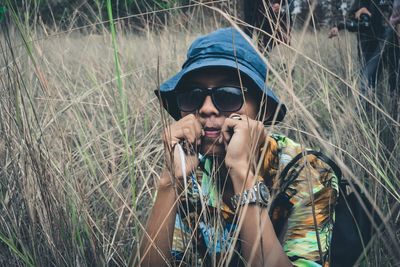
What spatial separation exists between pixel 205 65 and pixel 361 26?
5.42 feet

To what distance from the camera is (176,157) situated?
1100 millimetres

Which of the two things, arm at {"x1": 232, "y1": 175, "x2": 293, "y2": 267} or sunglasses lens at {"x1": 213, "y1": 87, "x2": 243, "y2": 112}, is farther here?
sunglasses lens at {"x1": 213, "y1": 87, "x2": 243, "y2": 112}

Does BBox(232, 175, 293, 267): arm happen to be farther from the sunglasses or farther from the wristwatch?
the sunglasses

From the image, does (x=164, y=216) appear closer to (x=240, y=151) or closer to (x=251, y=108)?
(x=240, y=151)

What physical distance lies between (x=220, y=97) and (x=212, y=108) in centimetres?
3

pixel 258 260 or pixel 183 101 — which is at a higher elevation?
pixel 183 101

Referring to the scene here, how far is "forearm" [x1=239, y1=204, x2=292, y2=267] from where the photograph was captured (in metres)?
0.91

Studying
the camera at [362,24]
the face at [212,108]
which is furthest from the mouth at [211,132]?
the camera at [362,24]

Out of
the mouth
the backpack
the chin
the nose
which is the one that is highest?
the nose

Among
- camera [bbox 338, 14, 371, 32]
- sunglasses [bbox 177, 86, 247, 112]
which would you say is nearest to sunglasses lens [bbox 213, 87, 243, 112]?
sunglasses [bbox 177, 86, 247, 112]

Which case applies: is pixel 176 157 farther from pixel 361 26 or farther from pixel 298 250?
pixel 361 26

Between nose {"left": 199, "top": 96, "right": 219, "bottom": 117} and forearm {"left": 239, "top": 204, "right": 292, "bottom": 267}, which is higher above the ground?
nose {"left": 199, "top": 96, "right": 219, "bottom": 117}

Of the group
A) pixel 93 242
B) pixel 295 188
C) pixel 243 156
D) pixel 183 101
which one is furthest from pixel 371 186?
pixel 93 242

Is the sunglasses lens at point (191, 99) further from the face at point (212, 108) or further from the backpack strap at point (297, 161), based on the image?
the backpack strap at point (297, 161)
